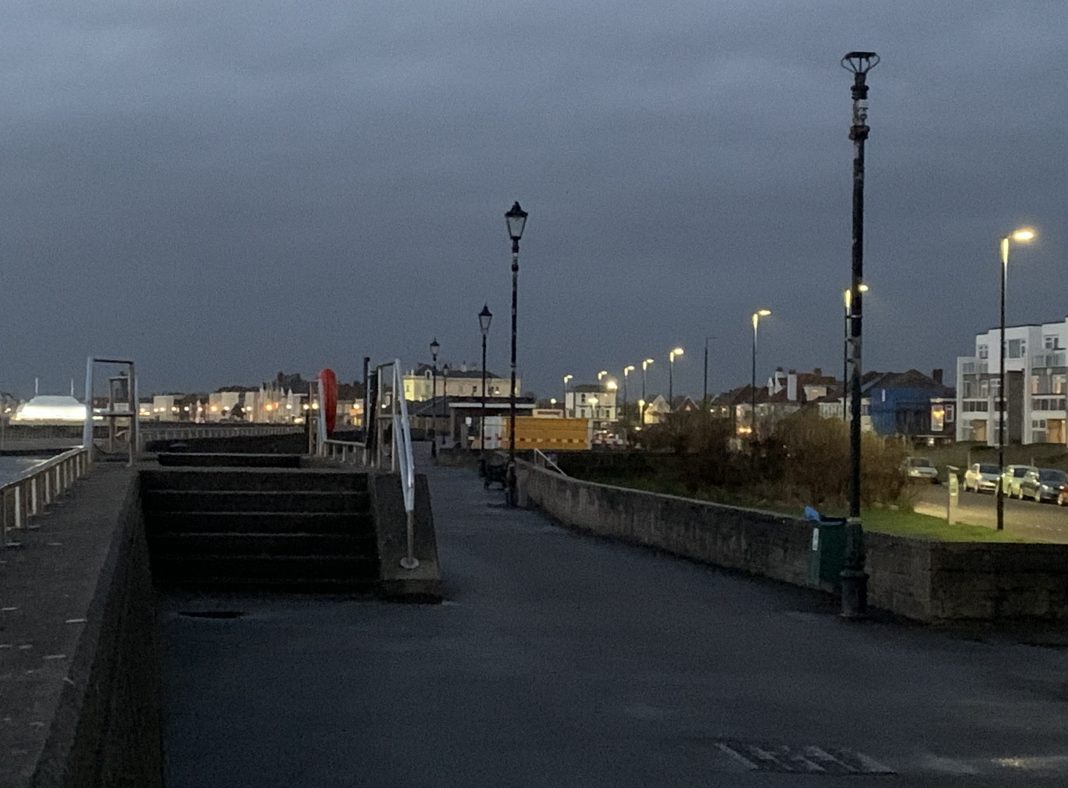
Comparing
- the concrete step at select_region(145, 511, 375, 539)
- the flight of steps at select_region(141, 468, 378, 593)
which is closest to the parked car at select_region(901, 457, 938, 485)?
the flight of steps at select_region(141, 468, 378, 593)

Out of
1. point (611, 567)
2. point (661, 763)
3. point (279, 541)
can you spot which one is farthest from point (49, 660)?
point (611, 567)

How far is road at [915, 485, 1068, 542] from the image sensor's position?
40562 mm

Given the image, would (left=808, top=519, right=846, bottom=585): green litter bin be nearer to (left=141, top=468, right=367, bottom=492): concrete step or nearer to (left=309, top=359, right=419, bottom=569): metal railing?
(left=309, top=359, right=419, bottom=569): metal railing

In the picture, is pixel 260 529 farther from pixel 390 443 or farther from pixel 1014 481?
pixel 1014 481

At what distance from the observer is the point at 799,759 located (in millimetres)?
9594

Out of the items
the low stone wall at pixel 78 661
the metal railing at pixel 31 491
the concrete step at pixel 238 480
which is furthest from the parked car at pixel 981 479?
the low stone wall at pixel 78 661

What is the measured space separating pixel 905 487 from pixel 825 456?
3.71 metres

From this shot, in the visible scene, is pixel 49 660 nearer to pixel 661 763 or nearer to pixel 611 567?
pixel 661 763

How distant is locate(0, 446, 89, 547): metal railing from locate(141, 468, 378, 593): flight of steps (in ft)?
4.83

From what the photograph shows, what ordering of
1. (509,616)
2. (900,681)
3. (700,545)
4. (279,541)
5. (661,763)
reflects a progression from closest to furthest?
(661,763)
(900,681)
(509,616)
(279,541)
(700,545)

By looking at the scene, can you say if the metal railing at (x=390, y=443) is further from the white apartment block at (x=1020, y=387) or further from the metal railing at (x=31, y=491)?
the white apartment block at (x=1020, y=387)

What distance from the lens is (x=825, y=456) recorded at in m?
45.0

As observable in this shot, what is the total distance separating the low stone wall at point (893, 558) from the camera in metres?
16.6

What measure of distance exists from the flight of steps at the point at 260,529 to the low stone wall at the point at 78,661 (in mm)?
4853
